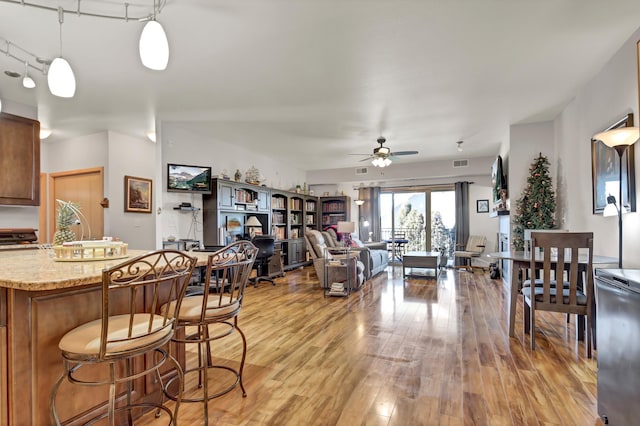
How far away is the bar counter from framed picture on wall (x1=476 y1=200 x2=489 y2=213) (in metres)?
8.42

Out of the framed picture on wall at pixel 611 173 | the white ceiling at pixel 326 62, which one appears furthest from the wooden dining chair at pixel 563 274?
the white ceiling at pixel 326 62

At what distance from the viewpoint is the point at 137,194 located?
5445mm

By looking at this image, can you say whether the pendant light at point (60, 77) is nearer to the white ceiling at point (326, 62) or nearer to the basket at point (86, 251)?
the white ceiling at point (326, 62)

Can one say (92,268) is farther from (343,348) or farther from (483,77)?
(483,77)

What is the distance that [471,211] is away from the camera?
322 inches

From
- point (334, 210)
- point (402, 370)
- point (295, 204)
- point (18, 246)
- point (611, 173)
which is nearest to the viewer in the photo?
point (402, 370)

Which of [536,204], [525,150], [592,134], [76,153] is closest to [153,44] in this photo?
[592,134]

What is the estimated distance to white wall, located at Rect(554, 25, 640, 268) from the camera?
2738 mm

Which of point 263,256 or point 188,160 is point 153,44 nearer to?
point 188,160

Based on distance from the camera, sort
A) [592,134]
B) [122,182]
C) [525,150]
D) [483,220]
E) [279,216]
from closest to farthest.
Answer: [592,134] → [525,150] → [122,182] → [279,216] → [483,220]

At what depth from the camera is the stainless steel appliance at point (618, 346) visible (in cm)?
140

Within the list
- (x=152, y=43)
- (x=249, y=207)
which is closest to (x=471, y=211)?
(x=249, y=207)

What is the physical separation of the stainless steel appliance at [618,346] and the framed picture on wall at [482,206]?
6.81 metres

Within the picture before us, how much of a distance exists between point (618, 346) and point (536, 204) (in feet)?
12.3
